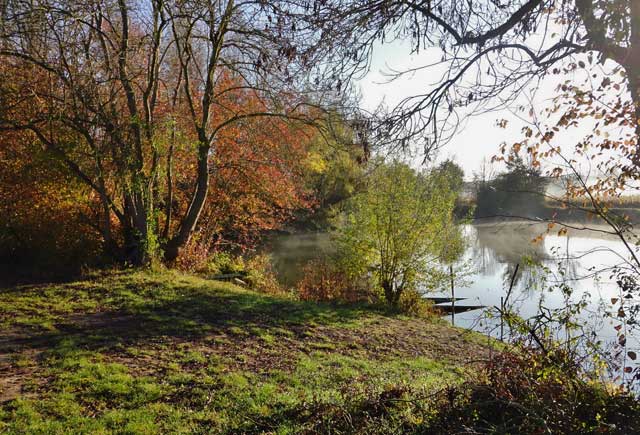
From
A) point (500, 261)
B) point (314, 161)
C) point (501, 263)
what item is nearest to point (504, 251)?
point (500, 261)

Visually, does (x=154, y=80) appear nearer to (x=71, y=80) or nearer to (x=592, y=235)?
(x=71, y=80)

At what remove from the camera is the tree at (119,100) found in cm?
895

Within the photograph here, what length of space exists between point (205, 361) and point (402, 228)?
23.4ft

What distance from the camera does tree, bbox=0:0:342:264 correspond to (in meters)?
8.95

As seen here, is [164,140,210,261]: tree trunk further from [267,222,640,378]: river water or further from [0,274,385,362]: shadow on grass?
[267,222,640,378]: river water

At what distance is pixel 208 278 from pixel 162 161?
12.0 ft

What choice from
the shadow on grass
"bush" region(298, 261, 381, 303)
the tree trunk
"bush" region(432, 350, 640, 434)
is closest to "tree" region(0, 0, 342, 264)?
the tree trunk

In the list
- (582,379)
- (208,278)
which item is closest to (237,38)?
(208,278)

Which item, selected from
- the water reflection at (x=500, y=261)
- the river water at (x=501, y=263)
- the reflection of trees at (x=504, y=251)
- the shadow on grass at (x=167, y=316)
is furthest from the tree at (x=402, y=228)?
the reflection of trees at (x=504, y=251)

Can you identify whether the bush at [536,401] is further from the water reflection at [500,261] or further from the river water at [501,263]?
the water reflection at [500,261]

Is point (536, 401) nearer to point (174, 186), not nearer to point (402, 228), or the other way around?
point (402, 228)

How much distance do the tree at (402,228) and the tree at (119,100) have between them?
3.24 meters

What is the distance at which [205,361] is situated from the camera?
5930 millimetres

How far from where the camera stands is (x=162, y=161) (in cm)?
1130
